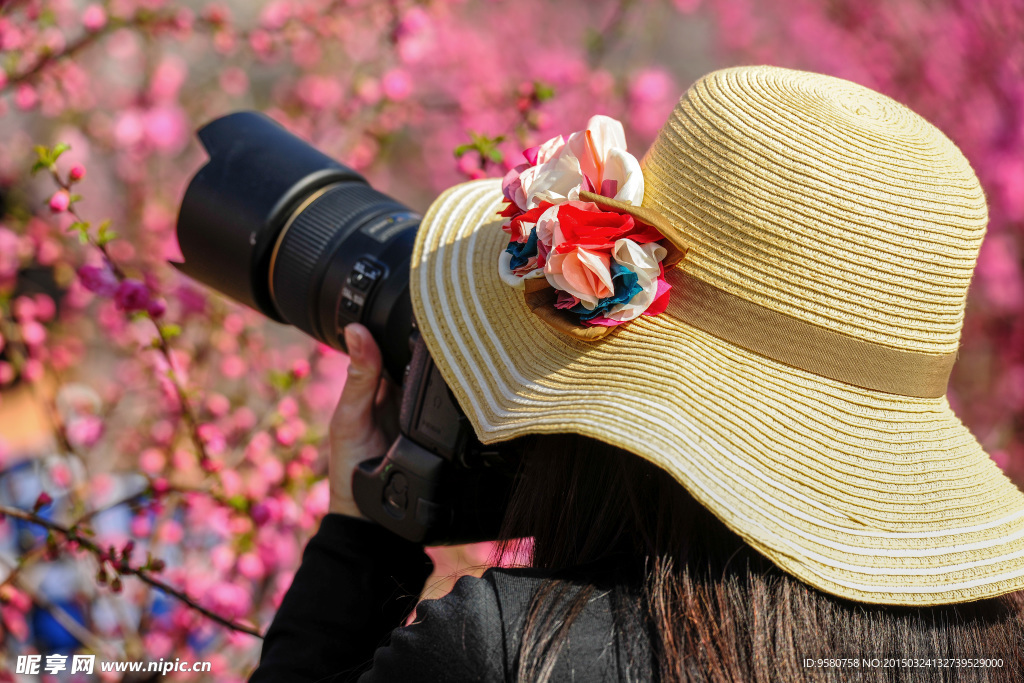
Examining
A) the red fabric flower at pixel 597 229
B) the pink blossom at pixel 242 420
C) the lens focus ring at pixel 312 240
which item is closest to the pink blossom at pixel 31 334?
the pink blossom at pixel 242 420

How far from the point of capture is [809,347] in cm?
80

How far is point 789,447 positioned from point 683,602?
19 centimetres

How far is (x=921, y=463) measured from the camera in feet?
2.72

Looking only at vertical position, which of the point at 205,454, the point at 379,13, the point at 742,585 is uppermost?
the point at 379,13

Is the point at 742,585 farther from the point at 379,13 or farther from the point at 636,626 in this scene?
the point at 379,13

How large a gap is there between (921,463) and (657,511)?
29cm

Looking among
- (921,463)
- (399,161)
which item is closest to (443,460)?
(921,463)

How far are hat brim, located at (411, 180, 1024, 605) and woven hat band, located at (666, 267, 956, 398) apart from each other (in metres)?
0.01

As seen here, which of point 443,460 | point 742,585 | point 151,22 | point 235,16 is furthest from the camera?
point 235,16

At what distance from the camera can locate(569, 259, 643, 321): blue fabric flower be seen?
2.63ft

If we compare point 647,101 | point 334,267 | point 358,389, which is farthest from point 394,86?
point 358,389

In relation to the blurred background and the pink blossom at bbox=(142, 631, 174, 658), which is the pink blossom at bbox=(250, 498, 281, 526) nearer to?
the blurred background

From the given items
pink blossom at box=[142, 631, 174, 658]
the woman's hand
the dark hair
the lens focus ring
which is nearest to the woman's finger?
the woman's hand

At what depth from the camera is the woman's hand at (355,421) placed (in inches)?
46.9
